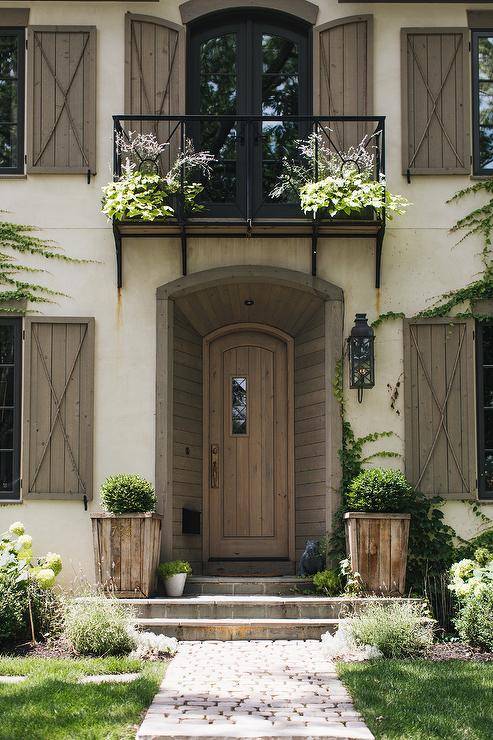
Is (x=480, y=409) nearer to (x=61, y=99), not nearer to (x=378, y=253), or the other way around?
(x=378, y=253)

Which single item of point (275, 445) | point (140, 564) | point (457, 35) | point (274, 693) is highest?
point (457, 35)

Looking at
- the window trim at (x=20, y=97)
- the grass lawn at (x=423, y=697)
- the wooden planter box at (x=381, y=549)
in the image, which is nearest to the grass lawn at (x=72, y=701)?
the grass lawn at (x=423, y=697)

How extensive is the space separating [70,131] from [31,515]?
346 cm

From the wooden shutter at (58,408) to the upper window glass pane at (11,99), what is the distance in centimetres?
157

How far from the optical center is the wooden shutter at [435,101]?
32.1 feet

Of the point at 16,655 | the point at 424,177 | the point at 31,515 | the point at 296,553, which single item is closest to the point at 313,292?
the point at 424,177

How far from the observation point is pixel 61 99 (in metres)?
9.84

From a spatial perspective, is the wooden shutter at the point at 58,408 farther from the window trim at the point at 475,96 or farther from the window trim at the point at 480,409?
the window trim at the point at 475,96

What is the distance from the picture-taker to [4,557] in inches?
335

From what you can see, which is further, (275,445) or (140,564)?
(275,445)

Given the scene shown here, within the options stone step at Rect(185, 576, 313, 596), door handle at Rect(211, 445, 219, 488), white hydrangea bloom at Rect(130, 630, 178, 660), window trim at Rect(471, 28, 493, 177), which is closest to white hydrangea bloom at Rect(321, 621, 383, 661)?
white hydrangea bloom at Rect(130, 630, 178, 660)

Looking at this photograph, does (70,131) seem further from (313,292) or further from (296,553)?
(296,553)

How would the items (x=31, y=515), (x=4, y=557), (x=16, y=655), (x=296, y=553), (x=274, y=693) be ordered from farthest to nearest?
1. (x=296, y=553)
2. (x=31, y=515)
3. (x=4, y=557)
4. (x=16, y=655)
5. (x=274, y=693)

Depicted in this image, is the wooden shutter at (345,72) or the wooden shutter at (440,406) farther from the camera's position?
the wooden shutter at (345,72)
